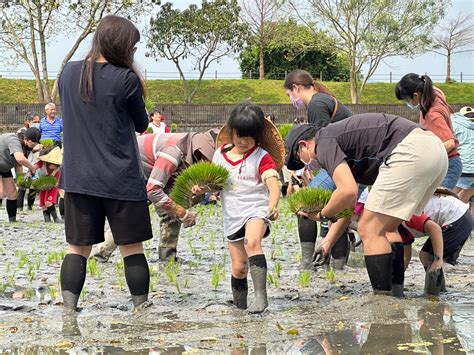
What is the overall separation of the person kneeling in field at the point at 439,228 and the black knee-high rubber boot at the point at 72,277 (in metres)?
2.38

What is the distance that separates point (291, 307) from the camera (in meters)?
5.74

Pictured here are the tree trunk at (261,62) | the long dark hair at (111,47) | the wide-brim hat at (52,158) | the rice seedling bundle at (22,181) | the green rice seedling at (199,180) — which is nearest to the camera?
the long dark hair at (111,47)

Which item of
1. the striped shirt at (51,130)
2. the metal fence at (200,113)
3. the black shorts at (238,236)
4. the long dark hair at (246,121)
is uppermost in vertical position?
the long dark hair at (246,121)

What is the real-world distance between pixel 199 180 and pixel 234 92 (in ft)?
154

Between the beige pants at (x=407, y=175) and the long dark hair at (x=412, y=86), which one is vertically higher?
the long dark hair at (x=412, y=86)

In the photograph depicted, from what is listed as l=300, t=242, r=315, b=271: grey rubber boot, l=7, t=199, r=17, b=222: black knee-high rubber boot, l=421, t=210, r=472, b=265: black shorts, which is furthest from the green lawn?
l=421, t=210, r=472, b=265: black shorts

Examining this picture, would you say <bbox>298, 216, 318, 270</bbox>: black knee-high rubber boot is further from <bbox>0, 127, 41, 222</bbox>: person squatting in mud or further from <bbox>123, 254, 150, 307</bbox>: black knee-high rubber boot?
<bbox>0, 127, 41, 222</bbox>: person squatting in mud

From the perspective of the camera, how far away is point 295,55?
182 feet

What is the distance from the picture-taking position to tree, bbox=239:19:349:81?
53.7 meters

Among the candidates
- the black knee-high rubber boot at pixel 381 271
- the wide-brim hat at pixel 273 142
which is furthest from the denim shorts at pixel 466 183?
the wide-brim hat at pixel 273 142

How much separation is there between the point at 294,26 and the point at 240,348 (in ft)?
170

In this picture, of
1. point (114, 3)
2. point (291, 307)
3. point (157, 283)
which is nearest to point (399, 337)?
point (291, 307)

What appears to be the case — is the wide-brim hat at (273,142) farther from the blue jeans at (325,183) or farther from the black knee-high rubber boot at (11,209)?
the black knee-high rubber boot at (11,209)

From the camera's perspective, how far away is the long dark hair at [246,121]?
5500 mm
